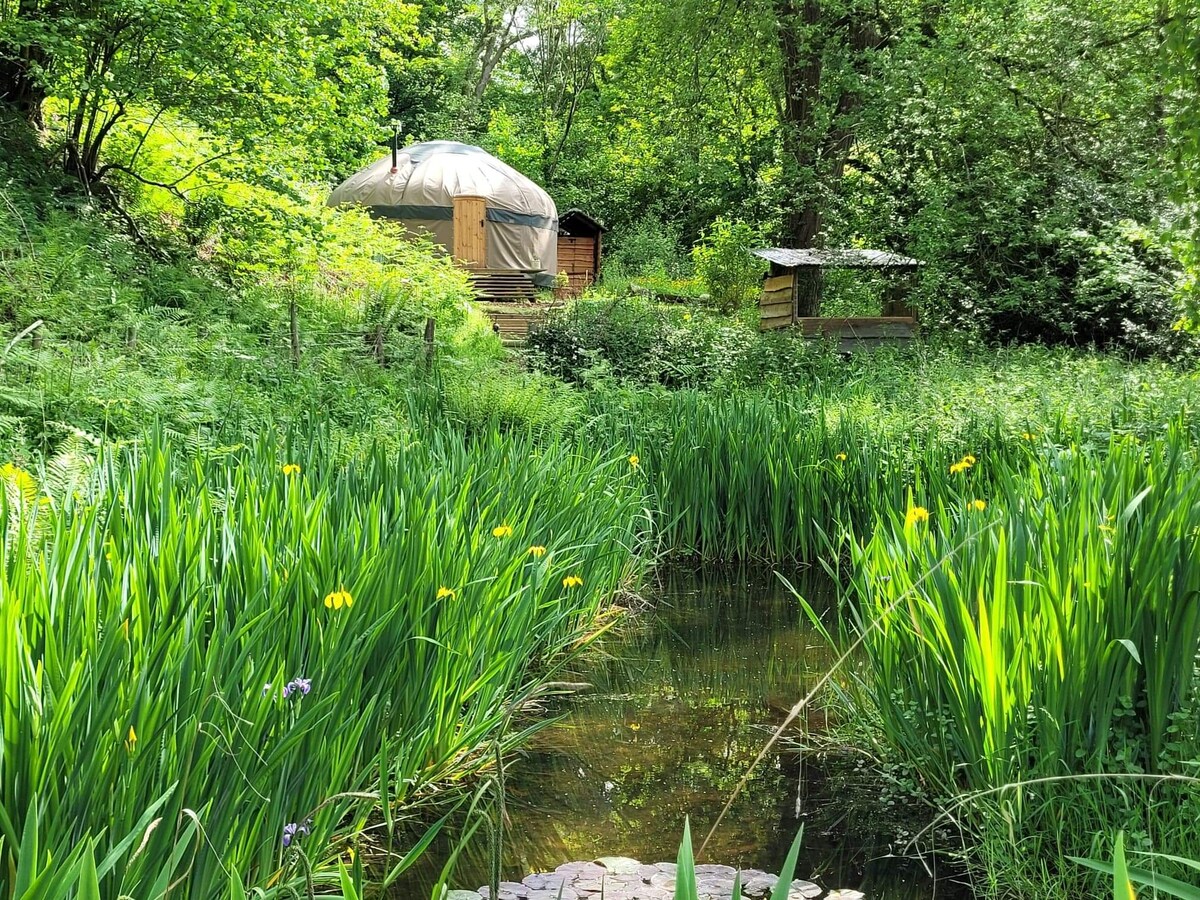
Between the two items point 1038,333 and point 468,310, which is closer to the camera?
point 1038,333

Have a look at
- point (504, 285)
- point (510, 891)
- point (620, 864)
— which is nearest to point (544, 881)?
point (510, 891)

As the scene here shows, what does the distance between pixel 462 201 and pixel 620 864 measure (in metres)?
19.7

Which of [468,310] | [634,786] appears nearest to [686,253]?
[468,310]

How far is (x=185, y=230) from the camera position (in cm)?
977

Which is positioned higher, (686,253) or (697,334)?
(686,253)

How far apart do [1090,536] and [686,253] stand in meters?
25.5

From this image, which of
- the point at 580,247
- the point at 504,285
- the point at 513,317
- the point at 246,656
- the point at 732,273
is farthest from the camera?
the point at 580,247

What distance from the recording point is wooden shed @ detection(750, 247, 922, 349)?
1041cm

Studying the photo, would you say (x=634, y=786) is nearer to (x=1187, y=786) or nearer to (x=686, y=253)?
(x=1187, y=786)

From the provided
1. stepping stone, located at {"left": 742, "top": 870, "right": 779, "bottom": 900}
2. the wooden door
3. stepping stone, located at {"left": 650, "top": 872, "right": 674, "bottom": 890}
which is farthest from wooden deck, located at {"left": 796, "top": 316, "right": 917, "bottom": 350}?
the wooden door

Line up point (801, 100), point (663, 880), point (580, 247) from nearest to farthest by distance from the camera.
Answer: point (663, 880), point (801, 100), point (580, 247)

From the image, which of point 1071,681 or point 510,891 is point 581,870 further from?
point 1071,681

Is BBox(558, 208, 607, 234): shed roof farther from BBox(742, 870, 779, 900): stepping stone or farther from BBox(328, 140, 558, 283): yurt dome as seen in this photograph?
BBox(742, 870, 779, 900): stepping stone

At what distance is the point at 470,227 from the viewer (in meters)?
20.7
